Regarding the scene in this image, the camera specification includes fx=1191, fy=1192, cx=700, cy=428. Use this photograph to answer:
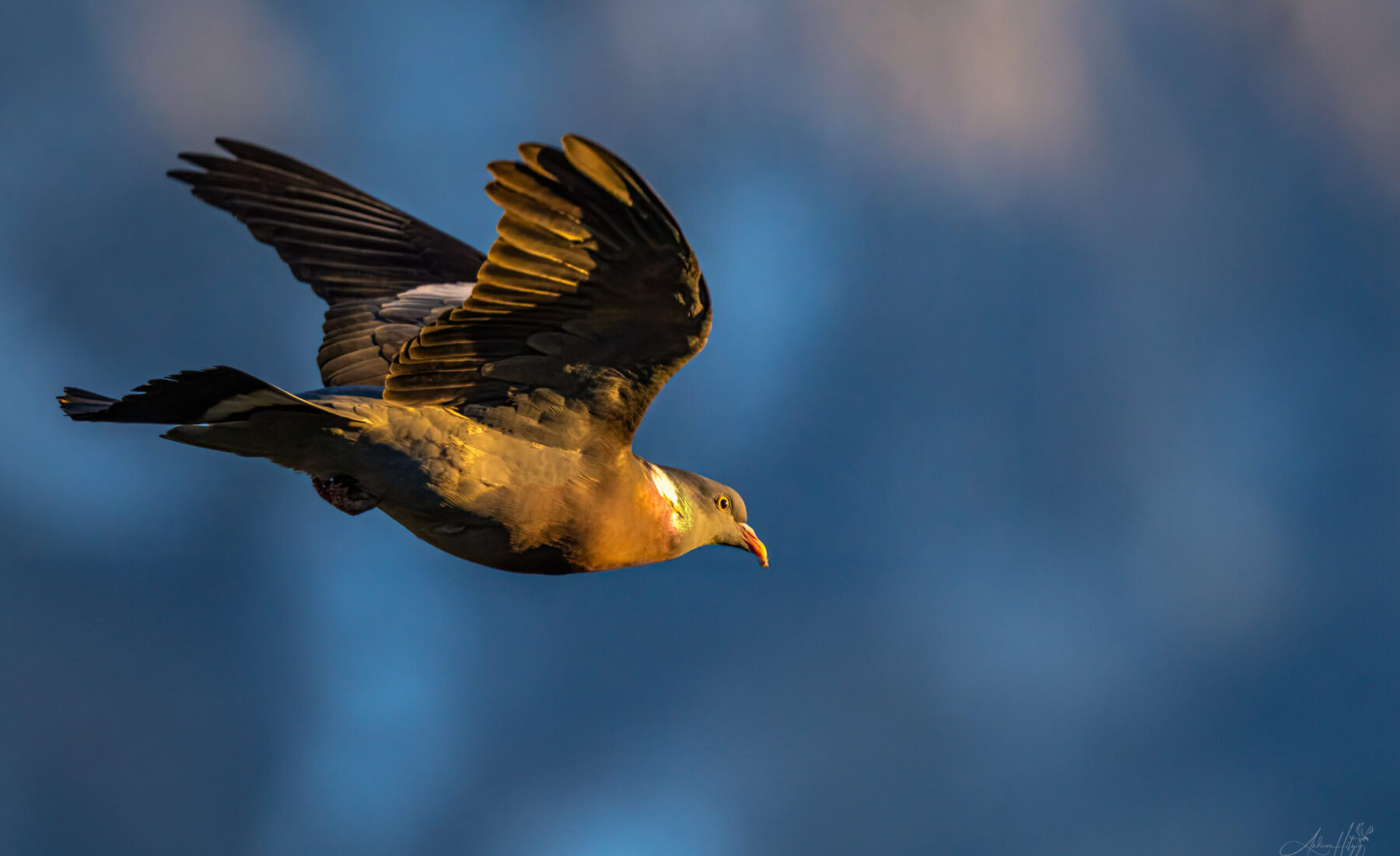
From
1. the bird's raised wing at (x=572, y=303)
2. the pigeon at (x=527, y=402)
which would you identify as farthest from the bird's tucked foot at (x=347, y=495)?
the bird's raised wing at (x=572, y=303)

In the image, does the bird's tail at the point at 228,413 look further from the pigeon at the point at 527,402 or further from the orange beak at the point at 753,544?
the orange beak at the point at 753,544

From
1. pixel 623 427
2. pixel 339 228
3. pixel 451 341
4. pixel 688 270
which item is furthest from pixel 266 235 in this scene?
pixel 688 270

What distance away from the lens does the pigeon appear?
5.53 meters

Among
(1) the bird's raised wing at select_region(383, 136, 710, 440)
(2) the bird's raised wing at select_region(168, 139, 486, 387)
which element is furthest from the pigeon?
(2) the bird's raised wing at select_region(168, 139, 486, 387)

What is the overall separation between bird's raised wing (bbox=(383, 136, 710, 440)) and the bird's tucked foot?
524 millimetres

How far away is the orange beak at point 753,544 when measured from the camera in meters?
8.08

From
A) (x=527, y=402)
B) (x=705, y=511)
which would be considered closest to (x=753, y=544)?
(x=705, y=511)

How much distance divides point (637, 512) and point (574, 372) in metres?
0.98

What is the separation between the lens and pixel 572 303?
19.5ft

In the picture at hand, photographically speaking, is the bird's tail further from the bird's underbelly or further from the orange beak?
the orange beak

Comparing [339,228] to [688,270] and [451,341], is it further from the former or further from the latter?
[688,270]

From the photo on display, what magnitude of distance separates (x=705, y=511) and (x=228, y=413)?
3.04m

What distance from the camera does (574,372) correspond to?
250 inches

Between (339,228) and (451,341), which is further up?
(339,228)
